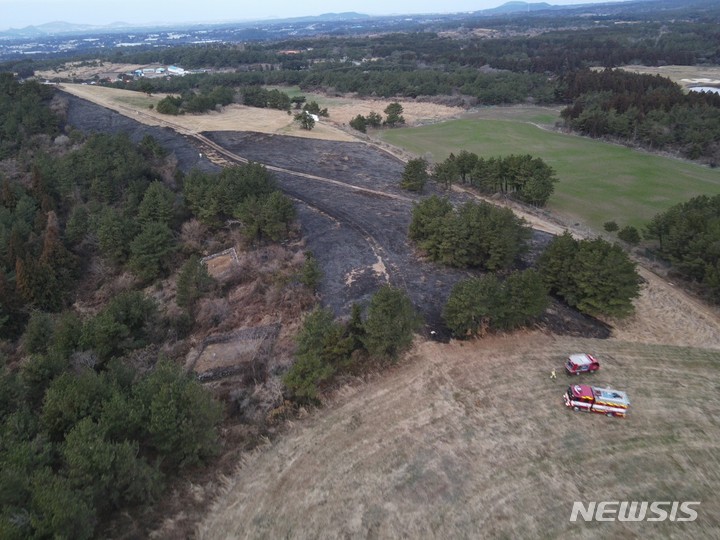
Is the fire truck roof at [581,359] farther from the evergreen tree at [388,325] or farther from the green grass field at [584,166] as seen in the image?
the green grass field at [584,166]

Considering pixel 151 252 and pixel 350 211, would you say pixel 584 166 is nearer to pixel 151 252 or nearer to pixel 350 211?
pixel 350 211

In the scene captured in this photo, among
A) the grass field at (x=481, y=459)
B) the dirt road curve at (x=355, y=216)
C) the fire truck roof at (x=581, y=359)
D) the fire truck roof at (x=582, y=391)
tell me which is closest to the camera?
the grass field at (x=481, y=459)

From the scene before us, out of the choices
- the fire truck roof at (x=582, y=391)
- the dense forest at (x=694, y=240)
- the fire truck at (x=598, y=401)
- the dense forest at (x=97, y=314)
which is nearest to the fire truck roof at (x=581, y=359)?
the fire truck roof at (x=582, y=391)

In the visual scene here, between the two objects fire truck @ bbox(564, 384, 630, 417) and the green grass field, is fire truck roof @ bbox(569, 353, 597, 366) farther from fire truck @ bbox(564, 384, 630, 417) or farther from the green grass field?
the green grass field

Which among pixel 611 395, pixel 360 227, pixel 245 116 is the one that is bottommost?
pixel 611 395

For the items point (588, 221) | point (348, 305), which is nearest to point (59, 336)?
point (348, 305)

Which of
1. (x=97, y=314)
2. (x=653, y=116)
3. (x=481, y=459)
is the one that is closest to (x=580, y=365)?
(x=481, y=459)
